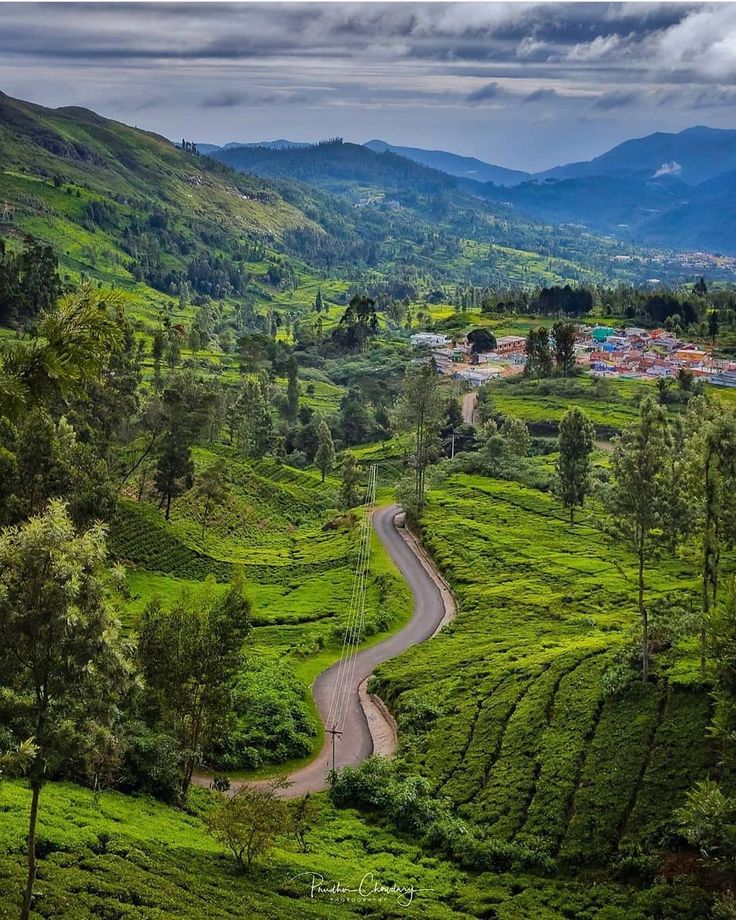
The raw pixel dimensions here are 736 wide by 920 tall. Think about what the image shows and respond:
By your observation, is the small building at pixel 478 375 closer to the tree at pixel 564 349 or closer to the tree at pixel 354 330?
the tree at pixel 564 349

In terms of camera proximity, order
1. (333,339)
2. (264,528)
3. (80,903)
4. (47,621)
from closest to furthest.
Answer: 1. (47,621)
2. (80,903)
3. (264,528)
4. (333,339)

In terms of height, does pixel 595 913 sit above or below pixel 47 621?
below

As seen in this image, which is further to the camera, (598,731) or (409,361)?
(409,361)


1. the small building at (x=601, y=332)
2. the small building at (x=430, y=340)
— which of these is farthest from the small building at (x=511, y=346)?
the small building at (x=601, y=332)

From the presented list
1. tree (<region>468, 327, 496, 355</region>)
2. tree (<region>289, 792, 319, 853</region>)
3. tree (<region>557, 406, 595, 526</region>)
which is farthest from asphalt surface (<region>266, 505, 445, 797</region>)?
tree (<region>468, 327, 496, 355</region>)

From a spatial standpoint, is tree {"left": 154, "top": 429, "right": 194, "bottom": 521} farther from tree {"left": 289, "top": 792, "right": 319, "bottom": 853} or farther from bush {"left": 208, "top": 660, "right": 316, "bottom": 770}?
tree {"left": 289, "top": 792, "right": 319, "bottom": 853}

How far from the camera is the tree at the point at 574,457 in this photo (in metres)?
70.3

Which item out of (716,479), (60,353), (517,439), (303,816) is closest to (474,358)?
(517,439)

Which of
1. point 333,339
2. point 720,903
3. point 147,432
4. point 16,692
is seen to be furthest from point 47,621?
point 333,339

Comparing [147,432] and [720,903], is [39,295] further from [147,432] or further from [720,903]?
[720,903]

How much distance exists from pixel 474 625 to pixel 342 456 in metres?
66.2

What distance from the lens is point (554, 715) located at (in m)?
36.6

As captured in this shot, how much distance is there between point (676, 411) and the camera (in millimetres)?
113062

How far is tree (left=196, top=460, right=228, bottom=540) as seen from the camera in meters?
75.3
